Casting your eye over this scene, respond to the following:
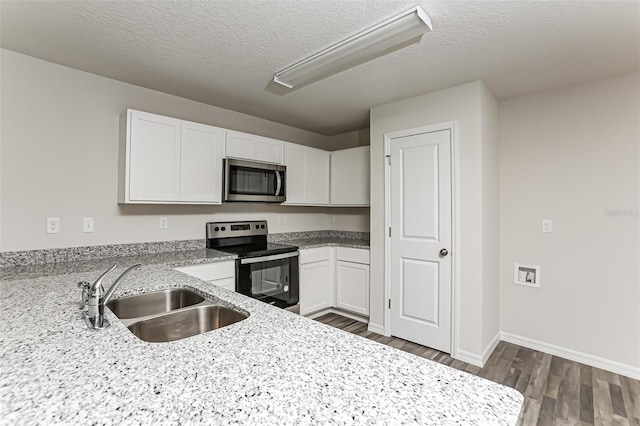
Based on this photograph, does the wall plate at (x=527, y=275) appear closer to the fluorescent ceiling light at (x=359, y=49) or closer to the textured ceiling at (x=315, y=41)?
the textured ceiling at (x=315, y=41)

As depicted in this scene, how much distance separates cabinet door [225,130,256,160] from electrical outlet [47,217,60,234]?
1.45 metres

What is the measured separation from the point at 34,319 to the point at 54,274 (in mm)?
968

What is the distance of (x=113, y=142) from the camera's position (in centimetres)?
262

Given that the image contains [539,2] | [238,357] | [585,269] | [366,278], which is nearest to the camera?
[238,357]

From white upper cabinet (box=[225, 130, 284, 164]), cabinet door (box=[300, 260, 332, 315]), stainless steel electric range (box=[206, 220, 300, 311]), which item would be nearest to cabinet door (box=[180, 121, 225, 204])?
white upper cabinet (box=[225, 130, 284, 164])

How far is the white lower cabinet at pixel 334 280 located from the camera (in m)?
3.42

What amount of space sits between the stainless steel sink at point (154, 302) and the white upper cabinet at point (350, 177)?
2.45 metres

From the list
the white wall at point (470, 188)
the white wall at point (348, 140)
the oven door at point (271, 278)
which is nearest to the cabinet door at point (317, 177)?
the white wall at point (348, 140)

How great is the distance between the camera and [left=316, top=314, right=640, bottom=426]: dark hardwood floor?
6.47 feet

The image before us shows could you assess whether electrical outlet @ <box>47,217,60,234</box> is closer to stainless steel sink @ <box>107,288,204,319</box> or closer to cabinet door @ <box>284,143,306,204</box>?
stainless steel sink @ <box>107,288,204,319</box>

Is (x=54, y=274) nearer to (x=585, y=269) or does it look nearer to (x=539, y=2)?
(x=539, y=2)

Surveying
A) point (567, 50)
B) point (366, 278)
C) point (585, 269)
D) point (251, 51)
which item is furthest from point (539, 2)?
point (366, 278)

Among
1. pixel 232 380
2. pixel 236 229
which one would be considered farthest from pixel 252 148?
pixel 232 380

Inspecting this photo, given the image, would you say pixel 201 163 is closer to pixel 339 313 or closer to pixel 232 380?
pixel 339 313
